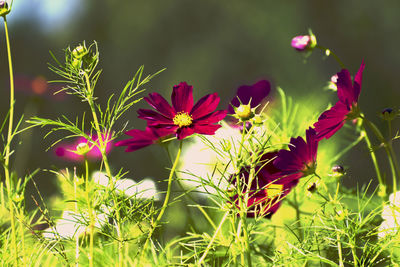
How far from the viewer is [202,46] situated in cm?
132

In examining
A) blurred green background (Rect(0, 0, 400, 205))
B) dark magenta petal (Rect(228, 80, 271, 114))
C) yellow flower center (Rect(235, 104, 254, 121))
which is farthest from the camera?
blurred green background (Rect(0, 0, 400, 205))

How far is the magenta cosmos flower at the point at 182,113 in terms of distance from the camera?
32 centimetres

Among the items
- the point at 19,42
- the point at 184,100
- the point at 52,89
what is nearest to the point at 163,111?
the point at 184,100

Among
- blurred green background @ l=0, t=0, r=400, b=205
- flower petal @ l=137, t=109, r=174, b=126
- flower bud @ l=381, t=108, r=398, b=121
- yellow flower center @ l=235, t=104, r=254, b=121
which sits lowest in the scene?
flower bud @ l=381, t=108, r=398, b=121

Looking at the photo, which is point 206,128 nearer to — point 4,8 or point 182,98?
point 182,98

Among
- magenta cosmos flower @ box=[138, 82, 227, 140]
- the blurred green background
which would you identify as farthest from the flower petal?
the blurred green background

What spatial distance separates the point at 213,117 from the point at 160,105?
4 cm

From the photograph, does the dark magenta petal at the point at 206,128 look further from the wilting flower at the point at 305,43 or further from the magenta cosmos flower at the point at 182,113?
the wilting flower at the point at 305,43

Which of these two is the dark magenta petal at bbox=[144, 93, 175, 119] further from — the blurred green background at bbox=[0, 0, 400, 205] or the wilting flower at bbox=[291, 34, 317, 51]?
the blurred green background at bbox=[0, 0, 400, 205]

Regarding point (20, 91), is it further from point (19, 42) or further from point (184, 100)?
point (184, 100)

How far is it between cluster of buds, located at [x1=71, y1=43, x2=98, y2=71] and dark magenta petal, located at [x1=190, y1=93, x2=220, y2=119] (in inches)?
2.8

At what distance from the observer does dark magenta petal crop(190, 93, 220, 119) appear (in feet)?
1.12

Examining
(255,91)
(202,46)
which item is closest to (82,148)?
(255,91)

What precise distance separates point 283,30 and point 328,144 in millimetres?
656
